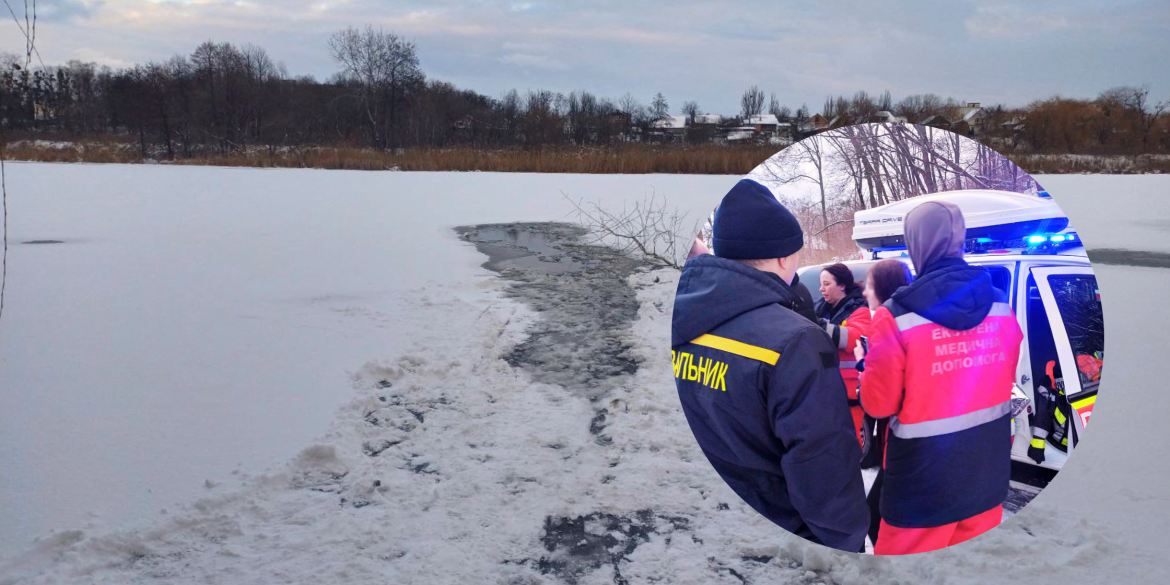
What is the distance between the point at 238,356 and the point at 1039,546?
5.55 meters

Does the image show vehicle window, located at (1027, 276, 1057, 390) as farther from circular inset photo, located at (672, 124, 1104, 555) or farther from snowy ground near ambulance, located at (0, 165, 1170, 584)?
snowy ground near ambulance, located at (0, 165, 1170, 584)

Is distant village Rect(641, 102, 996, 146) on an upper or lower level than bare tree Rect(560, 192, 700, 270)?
upper

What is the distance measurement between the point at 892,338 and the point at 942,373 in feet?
0.43

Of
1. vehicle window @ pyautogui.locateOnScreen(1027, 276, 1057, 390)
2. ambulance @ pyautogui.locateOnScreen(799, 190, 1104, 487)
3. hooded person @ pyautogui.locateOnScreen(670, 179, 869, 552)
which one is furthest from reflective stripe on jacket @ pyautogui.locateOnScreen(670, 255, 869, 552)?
vehicle window @ pyautogui.locateOnScreen(1027, 276, 1057, 390)

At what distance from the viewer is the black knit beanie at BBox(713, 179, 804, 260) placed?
5.93ft

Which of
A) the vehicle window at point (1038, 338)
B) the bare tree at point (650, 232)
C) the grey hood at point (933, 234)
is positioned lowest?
the bare tree at point (650, 232)

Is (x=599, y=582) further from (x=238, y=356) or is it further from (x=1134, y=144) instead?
(x=238, y=356)

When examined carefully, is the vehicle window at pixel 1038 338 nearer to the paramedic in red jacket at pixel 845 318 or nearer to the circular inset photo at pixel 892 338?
the circular inset photo at pixel 892 338

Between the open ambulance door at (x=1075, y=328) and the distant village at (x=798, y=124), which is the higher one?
the distant village at (x=798, y=124)

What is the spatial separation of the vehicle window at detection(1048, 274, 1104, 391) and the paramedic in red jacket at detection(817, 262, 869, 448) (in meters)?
0.43

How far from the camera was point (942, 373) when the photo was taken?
5.34ft

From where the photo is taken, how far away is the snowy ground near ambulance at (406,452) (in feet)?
10.3

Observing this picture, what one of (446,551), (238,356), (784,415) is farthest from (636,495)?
(238,356)

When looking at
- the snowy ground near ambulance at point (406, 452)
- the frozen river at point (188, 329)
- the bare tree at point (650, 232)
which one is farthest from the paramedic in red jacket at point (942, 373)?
the bare tree at point (650, 232)
